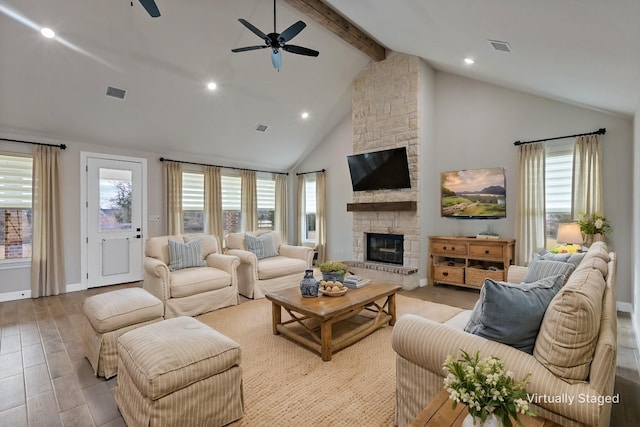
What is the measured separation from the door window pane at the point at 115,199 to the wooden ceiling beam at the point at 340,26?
410cm

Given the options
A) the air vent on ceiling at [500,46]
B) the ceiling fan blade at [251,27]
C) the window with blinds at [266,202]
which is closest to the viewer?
the ceiling fan blade at [251,27]

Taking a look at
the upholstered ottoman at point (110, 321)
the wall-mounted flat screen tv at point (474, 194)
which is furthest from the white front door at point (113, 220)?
the wall-mounted flat screen tv at point (474, 194)

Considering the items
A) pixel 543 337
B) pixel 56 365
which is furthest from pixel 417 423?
pixel 56 365

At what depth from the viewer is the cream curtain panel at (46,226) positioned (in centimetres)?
463

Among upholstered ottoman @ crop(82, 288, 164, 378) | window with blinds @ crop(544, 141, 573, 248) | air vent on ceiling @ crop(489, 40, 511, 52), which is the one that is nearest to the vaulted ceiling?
air vent on ceiling @ crop(489, 40, 511, 52)

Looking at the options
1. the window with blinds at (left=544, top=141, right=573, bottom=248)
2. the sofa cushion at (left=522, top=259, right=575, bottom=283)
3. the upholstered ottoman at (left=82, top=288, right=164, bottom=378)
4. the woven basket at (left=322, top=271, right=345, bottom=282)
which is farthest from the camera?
the window with blinds at (left=544, top=141, right=573, bottom=248)

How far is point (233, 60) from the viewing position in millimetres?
4684

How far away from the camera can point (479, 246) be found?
15.9ft

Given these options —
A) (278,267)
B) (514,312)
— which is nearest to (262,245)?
(278,267)

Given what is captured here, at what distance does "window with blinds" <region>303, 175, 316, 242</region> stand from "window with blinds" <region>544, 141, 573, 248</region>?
15.6 feet

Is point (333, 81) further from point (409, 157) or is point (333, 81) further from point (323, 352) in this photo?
point (323, 352)

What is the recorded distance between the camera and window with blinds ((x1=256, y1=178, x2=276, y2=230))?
7.67 m

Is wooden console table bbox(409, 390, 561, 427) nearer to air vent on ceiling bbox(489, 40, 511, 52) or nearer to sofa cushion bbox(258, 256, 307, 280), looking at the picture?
air vent on ceiling bbox(489, 40, 511, 52)

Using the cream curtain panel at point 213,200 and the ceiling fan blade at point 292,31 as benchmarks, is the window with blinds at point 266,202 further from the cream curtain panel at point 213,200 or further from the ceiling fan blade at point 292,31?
the ceiling fan blade at point 292,31
